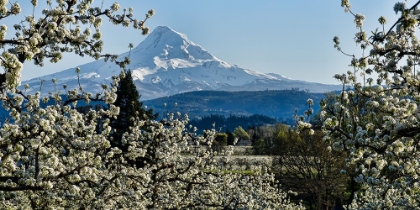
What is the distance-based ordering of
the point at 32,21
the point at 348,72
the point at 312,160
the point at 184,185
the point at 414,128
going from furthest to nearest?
the point at 312,160 → the point at 184,185 → the point at 348,72 → the point at 32,21 → the point at 414,128

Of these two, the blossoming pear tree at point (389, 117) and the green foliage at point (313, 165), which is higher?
the blossoming pear tree at point (389, 117)

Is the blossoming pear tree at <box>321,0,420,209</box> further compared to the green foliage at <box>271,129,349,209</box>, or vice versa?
the green foliage at <box>271,129,349,209</box>

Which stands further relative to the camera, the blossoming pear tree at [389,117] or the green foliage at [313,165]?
the green foliage at [313,165]

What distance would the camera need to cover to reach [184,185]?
1356 centimetres

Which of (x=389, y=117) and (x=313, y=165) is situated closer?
(x=389, y=117)

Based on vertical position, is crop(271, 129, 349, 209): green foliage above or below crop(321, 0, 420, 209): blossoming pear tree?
below

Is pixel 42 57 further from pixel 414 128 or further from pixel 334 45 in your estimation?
pixel 414 128

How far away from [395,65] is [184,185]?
28.2 ft

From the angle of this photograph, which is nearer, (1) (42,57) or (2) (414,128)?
(2) (414,128)

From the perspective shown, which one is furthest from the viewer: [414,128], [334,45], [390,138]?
[334,45]

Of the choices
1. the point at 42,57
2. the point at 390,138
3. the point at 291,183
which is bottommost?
the point at 291,183

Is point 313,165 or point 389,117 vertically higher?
point 389,117

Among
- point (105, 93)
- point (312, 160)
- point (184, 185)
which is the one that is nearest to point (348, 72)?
point (105, 93)

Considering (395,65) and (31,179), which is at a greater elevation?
(395,65)
